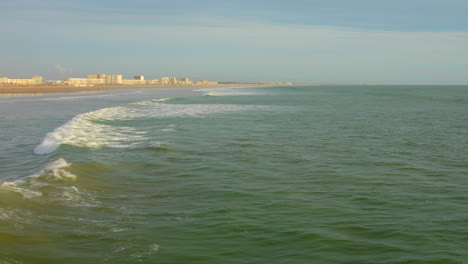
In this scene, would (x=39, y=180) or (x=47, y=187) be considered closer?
(x=47, y=187)

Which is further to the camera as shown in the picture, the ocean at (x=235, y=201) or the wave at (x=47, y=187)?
the wave at (x=47, y=187)

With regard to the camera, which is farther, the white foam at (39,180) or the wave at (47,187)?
the white foam at (39,180)

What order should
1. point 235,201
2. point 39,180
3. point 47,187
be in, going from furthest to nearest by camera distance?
point 39,180 → point 47,187 → point 235,201

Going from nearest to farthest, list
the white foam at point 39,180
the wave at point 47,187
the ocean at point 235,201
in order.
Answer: the ocean at point 235,201
the wave at point 47,187
the white foam at point 39,180

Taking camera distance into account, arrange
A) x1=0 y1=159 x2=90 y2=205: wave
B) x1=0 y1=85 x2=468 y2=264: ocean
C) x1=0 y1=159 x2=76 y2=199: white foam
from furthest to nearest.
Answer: x1=0 y1=159 x2=76 y2=199: white foam → x1=0 y1=159 x2=90 y2=205: wave → x1=0 y1=85 x2=468 y2=264: ocean

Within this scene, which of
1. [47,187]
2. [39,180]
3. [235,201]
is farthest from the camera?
[39,180]

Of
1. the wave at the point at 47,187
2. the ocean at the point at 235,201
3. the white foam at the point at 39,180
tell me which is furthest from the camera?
the white foam at the point at 39,180

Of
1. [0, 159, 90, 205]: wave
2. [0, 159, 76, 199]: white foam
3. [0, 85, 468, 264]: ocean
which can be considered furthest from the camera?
[0, 159, 76, 199]: white foam

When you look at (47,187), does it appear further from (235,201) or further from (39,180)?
(235,201)

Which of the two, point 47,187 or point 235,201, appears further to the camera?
point 47,187

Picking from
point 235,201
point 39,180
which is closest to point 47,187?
point 39,180

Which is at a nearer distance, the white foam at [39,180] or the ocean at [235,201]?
the ocean at [235,201]

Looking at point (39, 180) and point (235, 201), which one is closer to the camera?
point (235, 201)

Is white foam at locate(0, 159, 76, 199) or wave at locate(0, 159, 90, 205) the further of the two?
white foam at locate(0, 159, 76, 199)
